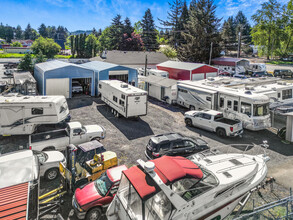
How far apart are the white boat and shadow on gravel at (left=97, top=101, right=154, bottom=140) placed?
328 inches

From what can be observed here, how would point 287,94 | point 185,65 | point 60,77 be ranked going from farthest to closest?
point 185,65 < point 60,77 < point 287,94

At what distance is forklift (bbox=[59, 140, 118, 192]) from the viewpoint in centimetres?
959

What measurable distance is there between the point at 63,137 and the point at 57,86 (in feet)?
44.0

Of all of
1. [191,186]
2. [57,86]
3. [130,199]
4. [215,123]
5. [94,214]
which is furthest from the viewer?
[57,86]

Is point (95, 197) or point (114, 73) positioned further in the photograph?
point (114, 73)

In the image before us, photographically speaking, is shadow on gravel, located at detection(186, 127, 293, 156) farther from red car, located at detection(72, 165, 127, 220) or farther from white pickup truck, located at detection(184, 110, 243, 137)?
red car, located at detection(72, 165, 127, 220)

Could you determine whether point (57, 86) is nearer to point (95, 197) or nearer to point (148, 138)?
point (148, 138)

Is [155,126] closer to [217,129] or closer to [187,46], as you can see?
[217,129]

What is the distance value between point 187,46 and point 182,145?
1583 inches

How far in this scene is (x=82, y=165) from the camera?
10.9 meters

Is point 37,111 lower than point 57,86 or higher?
lower

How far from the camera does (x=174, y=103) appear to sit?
79.4ft

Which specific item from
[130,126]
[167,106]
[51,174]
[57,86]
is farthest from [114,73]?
[51,174]

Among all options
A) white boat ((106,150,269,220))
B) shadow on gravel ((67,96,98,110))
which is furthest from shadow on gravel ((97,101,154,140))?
white boat ((106,150,269,220))
